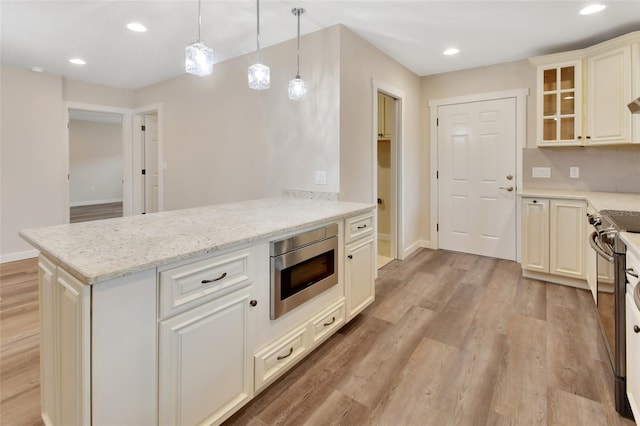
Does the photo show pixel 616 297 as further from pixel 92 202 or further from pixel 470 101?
pixel 92 202

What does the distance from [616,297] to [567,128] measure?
8.09 ft

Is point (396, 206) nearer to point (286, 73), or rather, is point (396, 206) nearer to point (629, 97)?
point (286, 73)

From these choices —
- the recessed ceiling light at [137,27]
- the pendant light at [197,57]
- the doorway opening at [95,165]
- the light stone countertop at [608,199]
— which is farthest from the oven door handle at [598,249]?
the doorway opening at [95,165]

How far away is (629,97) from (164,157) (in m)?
5.33

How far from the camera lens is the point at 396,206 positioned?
4234 mm

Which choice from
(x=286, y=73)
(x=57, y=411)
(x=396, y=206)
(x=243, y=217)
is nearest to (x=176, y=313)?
(x=57, y=411)

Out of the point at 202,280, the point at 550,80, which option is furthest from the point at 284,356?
the point at 550,80

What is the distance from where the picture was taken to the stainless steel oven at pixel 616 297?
64.1 inches

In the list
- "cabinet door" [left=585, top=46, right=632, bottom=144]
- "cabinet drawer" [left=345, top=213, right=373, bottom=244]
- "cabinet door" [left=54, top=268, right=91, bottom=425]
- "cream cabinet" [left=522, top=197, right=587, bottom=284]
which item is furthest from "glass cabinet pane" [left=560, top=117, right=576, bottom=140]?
"cabinet door" [left=54, top=268, right=91, bottom=425]

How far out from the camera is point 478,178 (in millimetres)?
4352

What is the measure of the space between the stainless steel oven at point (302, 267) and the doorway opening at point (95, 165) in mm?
8747

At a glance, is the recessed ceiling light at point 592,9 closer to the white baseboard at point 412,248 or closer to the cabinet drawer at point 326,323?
the white baseboard at point 412,248

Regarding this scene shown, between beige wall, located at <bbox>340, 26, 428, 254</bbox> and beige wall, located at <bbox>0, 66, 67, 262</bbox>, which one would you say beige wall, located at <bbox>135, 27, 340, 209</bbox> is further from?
beige wall, located at <bbox>0, 66, 67, 262</bbox>

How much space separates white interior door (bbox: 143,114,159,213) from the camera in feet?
18.1
